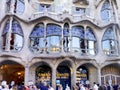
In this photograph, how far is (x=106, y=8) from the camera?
29.1 m

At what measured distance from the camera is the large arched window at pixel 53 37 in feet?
84.9

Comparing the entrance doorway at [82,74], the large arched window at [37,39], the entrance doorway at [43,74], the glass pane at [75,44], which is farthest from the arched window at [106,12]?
the entrance doorway at [43,74]

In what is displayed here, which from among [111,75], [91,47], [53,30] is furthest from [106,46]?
[53,30]

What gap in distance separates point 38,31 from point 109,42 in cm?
814

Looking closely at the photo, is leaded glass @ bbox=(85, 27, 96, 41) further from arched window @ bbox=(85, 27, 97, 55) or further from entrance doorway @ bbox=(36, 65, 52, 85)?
entrance doorway @ bbox=(36, 65, 52, 85)

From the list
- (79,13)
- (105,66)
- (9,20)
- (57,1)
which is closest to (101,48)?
(105,66)

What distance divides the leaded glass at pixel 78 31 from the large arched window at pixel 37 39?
3.41 m

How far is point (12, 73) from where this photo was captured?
2808cm

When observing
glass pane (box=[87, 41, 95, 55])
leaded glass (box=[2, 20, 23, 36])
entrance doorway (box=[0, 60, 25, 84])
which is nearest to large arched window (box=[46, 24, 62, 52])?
leaded glass (box=[2, 20, 23, 36])

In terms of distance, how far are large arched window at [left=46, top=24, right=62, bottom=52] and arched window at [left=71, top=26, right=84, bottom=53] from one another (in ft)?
5.38

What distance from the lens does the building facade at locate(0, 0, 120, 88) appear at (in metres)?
25.3

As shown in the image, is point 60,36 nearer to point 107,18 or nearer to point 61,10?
point 61,10

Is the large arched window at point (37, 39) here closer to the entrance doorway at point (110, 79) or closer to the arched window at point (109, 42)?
the arched window at point (109, 42)

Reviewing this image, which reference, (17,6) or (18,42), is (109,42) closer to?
(18,42)
